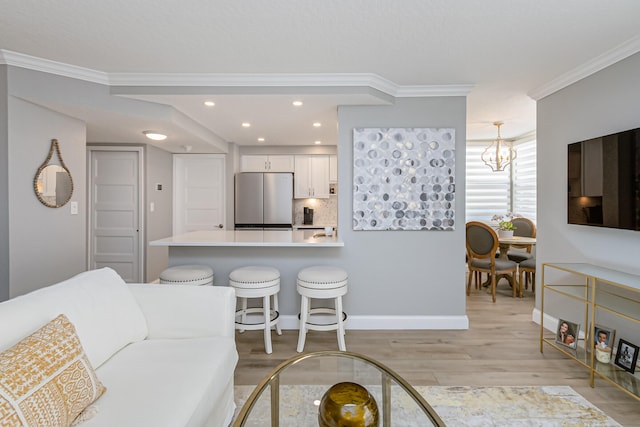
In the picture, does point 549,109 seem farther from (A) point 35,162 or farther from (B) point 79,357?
(A) point 35,162

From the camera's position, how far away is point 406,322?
127 inches

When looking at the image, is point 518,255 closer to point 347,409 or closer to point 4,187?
point 347,409

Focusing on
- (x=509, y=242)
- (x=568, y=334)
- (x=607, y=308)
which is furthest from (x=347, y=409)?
(x=509, y=242)

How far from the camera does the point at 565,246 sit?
304 cm

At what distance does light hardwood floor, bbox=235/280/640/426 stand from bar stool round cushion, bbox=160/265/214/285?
26.6 inches

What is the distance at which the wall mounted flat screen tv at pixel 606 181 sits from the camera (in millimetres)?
2238

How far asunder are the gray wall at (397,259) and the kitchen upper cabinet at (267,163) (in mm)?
2290

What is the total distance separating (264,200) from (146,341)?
3452 mm

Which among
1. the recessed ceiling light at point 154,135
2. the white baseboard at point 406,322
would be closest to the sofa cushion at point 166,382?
the white baseboard at point 406,322

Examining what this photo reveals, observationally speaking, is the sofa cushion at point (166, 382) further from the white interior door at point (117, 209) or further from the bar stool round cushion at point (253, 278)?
the white interior door at point (117, 209)

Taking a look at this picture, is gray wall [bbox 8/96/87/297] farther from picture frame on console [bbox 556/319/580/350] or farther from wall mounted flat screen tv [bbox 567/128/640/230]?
wall mounted flat screen tv [bbox 567/128/640/230]

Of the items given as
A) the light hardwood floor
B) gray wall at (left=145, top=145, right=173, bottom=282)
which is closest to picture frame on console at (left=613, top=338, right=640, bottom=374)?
the light hardwood floor

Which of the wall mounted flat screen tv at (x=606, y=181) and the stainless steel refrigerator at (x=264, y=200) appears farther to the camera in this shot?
the stainless steel refrigerator at (x=264, y=200)

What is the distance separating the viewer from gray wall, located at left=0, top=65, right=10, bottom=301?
2.59 meters
